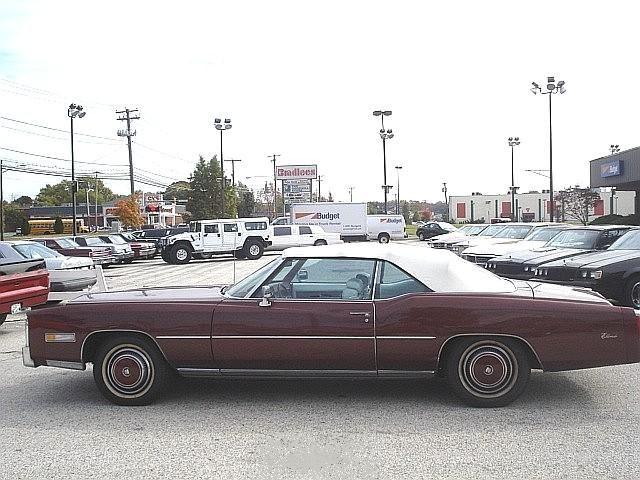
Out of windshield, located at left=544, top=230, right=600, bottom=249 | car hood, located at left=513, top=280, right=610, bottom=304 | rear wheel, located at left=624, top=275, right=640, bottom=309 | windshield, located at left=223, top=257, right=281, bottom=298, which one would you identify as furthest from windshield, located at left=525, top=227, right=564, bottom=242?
windshield, located at left=223, top=257, right=281, bottom=298

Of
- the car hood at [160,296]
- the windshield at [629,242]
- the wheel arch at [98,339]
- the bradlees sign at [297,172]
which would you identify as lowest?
the wheel arch at [98,339]

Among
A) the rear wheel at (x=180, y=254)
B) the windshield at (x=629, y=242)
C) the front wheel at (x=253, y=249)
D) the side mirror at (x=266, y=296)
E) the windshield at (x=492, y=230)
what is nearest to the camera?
the side mirror at (x=266, y=296)

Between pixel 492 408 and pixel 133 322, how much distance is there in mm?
3092

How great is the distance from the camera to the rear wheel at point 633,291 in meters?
11.0

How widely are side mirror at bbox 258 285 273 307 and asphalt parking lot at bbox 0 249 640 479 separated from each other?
34.6 inches

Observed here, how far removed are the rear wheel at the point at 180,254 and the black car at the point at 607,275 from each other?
21.2 m

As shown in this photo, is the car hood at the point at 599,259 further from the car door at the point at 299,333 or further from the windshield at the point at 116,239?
the windshield at the point at 116,239

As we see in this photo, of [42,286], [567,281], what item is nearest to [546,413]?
[567,281]

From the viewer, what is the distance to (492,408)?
5855mm

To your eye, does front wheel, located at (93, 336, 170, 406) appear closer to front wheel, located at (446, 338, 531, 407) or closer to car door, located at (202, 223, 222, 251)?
front wheel, located at (446, 338, 531, 407)

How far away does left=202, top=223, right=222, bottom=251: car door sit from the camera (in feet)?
104

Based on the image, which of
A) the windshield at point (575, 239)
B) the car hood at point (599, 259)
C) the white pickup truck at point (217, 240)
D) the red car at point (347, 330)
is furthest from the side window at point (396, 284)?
the white pickup truck at point (217, 240)

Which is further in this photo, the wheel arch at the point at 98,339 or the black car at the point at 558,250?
the black car at the point at 558,250

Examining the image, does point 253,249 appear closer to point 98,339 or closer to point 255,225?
point 255,225
